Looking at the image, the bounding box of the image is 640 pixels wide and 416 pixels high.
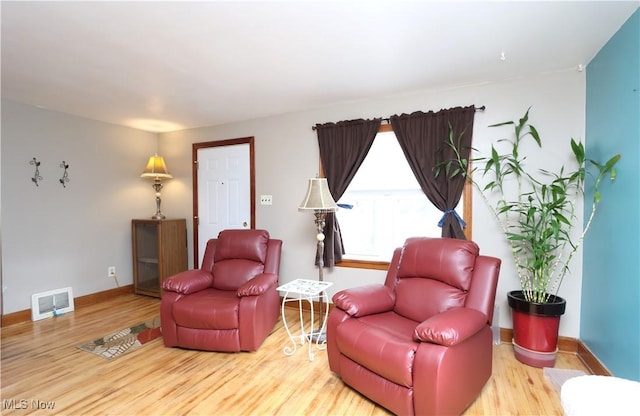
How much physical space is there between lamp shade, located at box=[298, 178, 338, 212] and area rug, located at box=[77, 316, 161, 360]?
1.90m

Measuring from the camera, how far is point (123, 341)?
9.25ft

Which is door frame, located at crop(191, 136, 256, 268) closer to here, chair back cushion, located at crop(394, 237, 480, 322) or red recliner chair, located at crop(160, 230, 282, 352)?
red recliner chair, located at crop(160, 230, 282, 352)

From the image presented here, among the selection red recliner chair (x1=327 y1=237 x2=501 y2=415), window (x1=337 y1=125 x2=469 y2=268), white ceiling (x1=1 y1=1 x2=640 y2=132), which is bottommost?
red recliner chair (x1=327 y1=237 x2=501 y2=415)

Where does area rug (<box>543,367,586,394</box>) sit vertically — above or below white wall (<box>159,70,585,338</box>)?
below

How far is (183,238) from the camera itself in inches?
170

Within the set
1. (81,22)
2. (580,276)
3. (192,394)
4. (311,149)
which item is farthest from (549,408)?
(81,22)

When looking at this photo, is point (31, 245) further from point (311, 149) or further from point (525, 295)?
point (525, 295)

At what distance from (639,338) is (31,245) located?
5.21 meters

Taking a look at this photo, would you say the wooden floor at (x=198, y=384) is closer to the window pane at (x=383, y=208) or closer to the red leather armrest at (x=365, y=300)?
the red leather armrest at (x=365, y=300)

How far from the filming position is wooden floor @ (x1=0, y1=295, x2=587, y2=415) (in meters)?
1.89

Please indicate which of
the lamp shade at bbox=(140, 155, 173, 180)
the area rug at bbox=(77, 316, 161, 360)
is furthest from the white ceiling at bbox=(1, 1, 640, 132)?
the area rug at bbox=(77, 316, 161, 360)

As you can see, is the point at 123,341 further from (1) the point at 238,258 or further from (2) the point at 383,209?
(2) the point at 383,209

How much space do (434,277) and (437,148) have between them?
1.28 m

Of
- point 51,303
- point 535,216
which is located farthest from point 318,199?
point 51,303
